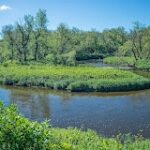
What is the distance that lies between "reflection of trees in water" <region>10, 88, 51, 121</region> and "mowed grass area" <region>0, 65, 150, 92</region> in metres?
3.32

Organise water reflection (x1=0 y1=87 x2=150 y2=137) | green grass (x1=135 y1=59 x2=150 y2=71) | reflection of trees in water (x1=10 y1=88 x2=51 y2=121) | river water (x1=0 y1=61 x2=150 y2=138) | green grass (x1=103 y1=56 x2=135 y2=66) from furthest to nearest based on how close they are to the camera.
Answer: green grass (x1=103 y1=56 x2=135 y2=66) < green grass (x1=135 y1=59 x2=150 y2=71) < reflection of trees in water (x1=10 y1=88 x2=51 y2=121) < water reflection (x1=0 y1=87 x2=150 y2=137) < river water (x1=0 y1=61 x2=150 y2=138)

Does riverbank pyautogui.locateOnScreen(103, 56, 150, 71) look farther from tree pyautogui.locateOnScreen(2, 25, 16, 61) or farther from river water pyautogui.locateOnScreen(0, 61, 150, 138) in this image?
river water pyautogui.locateOnScreen(0, 61, 150, 138)

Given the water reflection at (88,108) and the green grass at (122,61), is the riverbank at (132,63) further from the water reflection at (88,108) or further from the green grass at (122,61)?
the water reflection at (88,108)

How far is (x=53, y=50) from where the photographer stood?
8938 cm

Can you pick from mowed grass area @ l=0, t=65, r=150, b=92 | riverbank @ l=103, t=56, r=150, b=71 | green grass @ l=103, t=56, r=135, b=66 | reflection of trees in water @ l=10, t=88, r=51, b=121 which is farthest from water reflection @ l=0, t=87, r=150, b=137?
green grass @ l=103, t=56, r=135, b=66

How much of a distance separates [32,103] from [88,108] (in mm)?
6539

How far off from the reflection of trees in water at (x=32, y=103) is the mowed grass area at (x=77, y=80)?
131 inches

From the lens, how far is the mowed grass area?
46.6 metres

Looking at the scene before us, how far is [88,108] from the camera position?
120ft

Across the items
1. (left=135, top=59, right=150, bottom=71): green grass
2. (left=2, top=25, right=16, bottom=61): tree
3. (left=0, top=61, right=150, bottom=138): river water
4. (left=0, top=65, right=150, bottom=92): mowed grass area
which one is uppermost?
Result: (left=2, top=25, right=16, bottom=61): tree

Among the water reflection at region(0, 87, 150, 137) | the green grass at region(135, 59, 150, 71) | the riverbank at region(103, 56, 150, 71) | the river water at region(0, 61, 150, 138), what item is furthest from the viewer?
the riverbank at region(103, 56, 150, 71)

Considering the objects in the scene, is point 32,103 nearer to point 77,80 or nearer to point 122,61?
point 77,80

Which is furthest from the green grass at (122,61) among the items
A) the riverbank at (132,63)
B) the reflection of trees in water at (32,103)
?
the reflection of trees in water at (32,103)

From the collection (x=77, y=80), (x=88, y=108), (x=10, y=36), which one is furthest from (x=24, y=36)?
(x=88, y=108)
